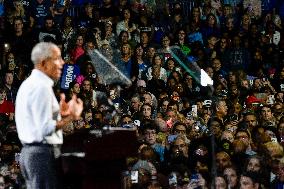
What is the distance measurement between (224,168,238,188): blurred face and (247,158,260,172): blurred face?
0.13 m

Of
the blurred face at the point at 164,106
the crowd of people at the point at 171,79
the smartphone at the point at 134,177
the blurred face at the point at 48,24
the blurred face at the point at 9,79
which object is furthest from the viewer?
the blurred face at the point at 48,24

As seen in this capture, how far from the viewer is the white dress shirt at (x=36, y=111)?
12.7 ft

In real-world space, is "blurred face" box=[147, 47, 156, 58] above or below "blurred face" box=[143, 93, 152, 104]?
above

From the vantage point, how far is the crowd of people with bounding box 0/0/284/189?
6.86 metres

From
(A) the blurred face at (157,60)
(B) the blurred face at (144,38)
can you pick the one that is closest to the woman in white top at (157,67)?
(A) the blurred face at (157,60)

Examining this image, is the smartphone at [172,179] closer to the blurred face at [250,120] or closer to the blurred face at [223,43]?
the blurred face at [250,120]

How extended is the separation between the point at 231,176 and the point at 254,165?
0.23m

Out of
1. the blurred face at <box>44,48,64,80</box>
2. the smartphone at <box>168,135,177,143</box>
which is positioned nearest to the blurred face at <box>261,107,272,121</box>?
the smartphone at <box>168,135,177,143</box>

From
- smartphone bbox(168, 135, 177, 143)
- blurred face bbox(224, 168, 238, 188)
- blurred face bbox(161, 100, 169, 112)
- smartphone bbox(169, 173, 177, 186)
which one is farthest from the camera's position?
blurred face bbox(161, 100, 169, 112)

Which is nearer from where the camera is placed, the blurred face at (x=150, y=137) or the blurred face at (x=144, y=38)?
the blurred face at (x=150, y=137)

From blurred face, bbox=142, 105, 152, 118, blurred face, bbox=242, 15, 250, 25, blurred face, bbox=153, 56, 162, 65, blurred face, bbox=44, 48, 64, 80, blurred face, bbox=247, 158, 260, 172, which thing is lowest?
blurred face, bbox=247, 158, 260, 172

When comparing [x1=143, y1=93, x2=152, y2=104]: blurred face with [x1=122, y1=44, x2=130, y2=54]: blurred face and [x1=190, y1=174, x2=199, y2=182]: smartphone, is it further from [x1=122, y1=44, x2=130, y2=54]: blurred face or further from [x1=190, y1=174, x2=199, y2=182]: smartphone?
[x1=190, y1=174, x2=199, y2=182]: smartphone

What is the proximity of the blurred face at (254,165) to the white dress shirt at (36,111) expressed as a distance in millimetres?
2839

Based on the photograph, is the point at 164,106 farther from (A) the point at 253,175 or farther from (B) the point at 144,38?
(A) the point at 253,175
